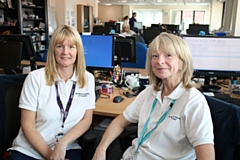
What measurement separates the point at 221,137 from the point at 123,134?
0.64m

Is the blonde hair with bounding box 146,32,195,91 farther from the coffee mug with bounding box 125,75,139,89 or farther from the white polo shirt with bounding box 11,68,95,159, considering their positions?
the coffee mug with bounding box 125,75,139,89

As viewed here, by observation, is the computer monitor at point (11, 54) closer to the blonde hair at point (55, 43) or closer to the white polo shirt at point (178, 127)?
the blonde hair at point (55, 43)

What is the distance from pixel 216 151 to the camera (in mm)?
1210

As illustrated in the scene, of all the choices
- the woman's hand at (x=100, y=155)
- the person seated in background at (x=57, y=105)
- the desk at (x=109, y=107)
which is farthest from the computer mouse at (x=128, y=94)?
the woman's hand at (x=100, y=155)

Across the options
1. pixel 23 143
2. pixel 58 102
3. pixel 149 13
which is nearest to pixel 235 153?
pixel 58 102

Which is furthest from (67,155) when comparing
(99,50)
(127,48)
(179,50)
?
(127,48)

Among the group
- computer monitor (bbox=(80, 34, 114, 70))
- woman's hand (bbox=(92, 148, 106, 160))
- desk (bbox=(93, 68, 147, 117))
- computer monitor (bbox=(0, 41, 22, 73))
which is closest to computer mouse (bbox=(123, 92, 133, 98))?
desk (bbox=(93, 68, 147, 117))

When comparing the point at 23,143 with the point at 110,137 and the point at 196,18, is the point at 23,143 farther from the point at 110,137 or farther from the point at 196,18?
the point at 196,18

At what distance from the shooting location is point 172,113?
1235mm

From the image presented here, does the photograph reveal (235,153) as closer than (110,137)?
Yes

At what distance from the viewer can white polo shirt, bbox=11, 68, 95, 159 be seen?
1.51 metres

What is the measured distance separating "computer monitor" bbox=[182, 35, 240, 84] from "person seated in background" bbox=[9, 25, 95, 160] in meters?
0.97

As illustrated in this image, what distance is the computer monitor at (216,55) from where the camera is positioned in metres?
2.00

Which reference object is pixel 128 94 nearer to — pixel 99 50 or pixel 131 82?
pixel 131 82
